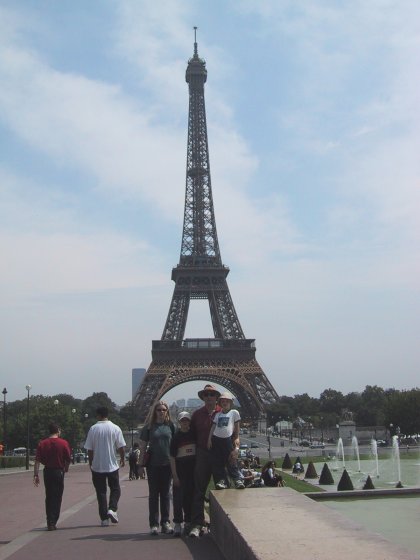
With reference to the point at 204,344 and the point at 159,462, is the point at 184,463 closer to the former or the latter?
the point at 159,462

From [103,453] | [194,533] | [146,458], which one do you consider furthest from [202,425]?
[103,453]

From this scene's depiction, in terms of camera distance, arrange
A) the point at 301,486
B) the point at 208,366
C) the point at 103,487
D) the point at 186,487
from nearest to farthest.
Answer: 1. the point at 186,487
2. the point at 103,487
3. the point at 301,486
4. the point at 208,366

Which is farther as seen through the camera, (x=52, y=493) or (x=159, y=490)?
(x=52, y=493)

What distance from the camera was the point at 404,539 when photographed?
36.8 ft

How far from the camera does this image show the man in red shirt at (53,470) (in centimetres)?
985

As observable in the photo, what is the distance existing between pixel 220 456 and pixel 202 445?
31cm

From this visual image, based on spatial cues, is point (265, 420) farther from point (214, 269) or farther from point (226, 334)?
point (214, 269)

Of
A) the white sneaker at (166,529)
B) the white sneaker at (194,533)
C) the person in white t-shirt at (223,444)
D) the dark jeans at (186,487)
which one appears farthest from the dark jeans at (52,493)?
the person in white t-shirt at (223,444)

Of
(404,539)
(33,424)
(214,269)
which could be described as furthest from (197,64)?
(404,539)

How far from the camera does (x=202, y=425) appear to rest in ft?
29.3

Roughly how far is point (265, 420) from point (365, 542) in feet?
290

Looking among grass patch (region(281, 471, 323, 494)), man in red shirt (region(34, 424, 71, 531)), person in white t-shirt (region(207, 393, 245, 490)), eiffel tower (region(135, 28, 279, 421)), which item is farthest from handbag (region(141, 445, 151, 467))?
eiffel tower (region(135, 28, 279, 421))

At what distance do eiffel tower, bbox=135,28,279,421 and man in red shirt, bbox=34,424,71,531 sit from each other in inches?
2958

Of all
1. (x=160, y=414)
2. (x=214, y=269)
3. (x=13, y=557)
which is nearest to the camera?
(x=13, y=557)
